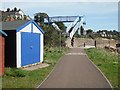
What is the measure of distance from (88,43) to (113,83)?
69.9m

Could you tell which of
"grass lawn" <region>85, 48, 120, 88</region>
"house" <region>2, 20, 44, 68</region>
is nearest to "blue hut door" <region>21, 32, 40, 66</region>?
"house" <region>2, 20, 44, 68</region>

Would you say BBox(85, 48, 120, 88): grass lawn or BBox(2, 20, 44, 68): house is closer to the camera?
BBox(85, 48, 120, 88): grass lawn

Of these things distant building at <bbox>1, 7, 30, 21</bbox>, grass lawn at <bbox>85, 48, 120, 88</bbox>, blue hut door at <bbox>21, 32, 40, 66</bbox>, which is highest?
distant building at <bbox>1, 7, 30, 21</bbox>

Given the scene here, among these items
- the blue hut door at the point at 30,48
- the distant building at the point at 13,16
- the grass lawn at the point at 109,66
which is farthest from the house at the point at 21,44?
the distant building at the point at 13,16

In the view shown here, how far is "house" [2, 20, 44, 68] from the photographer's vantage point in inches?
840

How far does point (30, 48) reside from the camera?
24.0m

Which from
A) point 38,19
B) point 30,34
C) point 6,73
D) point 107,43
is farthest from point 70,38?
point 6,73

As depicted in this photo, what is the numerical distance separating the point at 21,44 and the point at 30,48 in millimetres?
1992

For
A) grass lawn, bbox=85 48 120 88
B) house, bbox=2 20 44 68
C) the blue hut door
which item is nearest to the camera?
grass lawn, bbox=85 48 120 88

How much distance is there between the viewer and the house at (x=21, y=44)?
70.0 ft

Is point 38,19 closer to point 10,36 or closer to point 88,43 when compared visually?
point 88,43

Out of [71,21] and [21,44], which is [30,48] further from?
[71,21]

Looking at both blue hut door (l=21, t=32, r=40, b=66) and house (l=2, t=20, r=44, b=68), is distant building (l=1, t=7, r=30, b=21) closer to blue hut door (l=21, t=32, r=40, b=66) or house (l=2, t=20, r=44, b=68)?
blue hut door (l=21, t=32, r=40, b=66)

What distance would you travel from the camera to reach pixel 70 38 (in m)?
73.0
